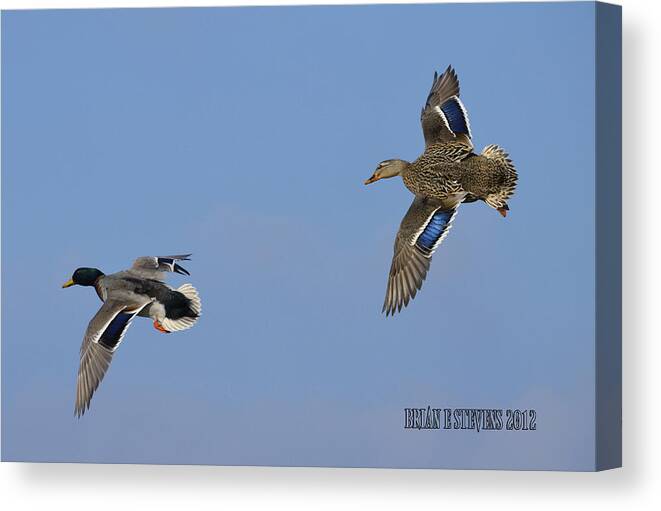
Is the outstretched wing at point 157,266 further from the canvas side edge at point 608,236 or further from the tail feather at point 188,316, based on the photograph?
the canvas side edge at point 608,236

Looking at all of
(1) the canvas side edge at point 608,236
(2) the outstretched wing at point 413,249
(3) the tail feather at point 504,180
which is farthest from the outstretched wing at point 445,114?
(1) the canvas side edge at point 608,236

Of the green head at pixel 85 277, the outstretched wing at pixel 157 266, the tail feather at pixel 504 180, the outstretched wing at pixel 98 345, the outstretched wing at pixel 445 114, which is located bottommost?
the outstretched wing at pixel 98 345

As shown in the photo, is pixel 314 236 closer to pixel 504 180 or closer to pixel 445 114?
pixel 445 114

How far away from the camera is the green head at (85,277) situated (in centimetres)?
885

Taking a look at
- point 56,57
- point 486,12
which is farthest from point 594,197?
point 56,57

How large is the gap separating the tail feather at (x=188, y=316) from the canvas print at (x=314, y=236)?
16mm

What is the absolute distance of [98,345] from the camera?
28.9 feet

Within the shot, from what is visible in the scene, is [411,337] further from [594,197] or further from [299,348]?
[594,197]

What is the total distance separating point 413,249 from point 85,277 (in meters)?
1.85

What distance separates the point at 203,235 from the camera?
28.8ft

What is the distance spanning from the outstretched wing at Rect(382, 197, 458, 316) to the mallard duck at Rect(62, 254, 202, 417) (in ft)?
3.62

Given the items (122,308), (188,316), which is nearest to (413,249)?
(188,316)

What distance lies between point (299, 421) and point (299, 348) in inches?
15.7

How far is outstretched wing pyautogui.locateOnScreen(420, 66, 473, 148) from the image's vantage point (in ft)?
28.2
